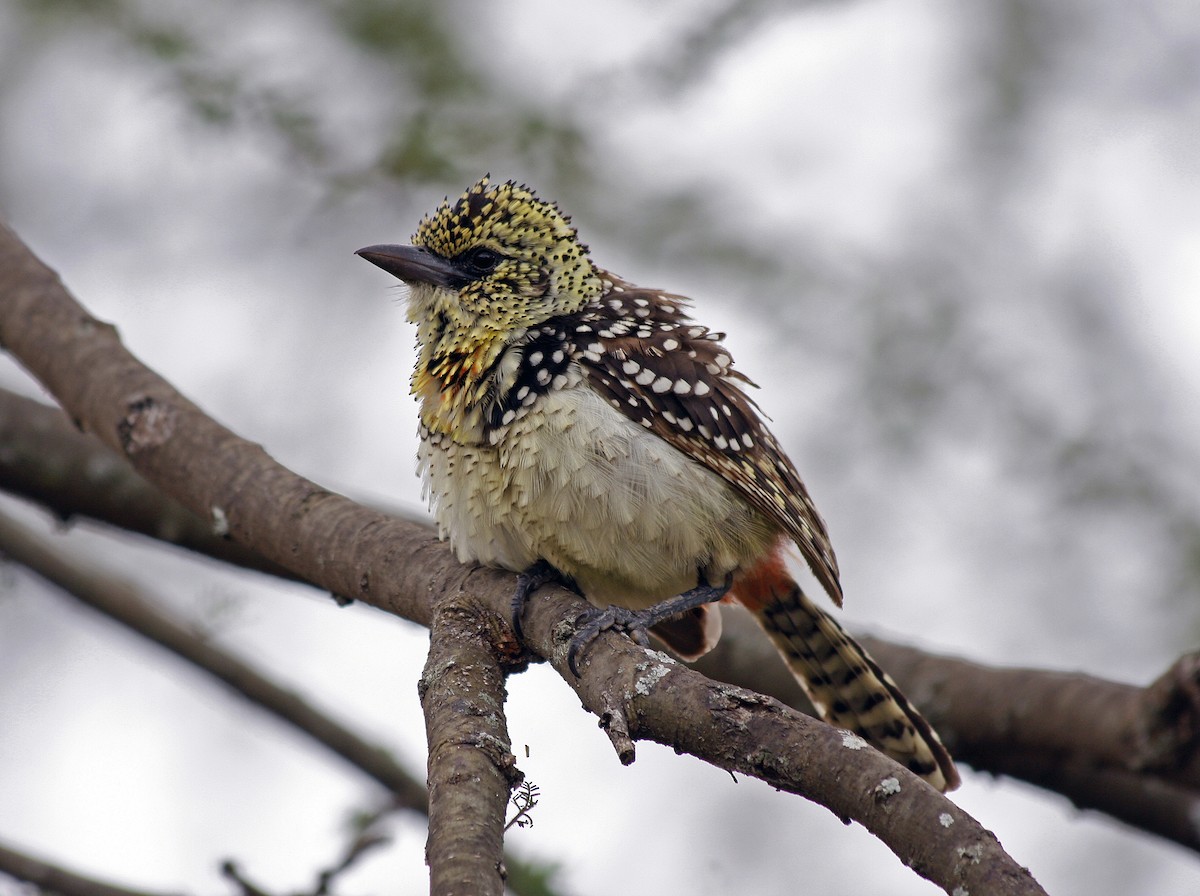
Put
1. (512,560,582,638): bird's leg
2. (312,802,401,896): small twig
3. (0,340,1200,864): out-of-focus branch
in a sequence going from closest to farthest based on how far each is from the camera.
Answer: (512,560,582,638): bird's leg
(312,802,401,896): small twig
(0,340,1200,864): out-of-focus branch

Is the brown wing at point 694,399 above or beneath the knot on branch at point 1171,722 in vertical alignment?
above

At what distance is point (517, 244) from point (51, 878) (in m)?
2.46

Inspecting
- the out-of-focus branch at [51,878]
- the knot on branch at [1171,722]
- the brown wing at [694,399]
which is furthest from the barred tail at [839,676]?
the out-of-focus branch at [51,878]

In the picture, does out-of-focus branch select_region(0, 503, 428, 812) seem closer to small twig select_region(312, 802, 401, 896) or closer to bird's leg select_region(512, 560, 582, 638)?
small twig select_region(312, 802, 401, 896)

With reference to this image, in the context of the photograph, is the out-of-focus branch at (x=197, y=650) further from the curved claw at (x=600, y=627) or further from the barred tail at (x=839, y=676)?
the curved claw at (x=600, y=627)

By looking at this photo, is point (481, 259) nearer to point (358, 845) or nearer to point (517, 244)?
point (517, 244)

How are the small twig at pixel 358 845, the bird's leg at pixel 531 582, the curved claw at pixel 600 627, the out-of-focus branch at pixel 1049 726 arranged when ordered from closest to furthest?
the curved claw at pixel 600 627
the bird's leg at pixel 531 582
the small twig at pixel 358 845
the out-of-focus branch at pixel 1049 726

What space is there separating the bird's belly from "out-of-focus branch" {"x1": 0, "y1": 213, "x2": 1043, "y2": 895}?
15 centimetres

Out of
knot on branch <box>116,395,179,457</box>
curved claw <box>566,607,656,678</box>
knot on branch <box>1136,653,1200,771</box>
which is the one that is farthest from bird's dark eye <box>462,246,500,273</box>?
knot on branch <box>1136,653,1200,771</box>

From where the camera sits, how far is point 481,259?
4.48 meters

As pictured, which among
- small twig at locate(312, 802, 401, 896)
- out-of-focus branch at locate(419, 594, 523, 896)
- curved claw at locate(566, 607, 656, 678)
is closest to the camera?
out-of-focus branch at locate(419, 594, 523, 896)

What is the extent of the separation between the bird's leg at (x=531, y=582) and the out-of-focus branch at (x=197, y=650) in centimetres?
148

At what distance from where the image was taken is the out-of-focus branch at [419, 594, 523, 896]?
231 centimetres

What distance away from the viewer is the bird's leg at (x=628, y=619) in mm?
3162
